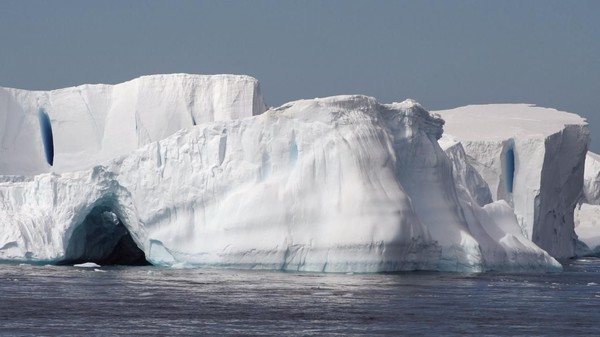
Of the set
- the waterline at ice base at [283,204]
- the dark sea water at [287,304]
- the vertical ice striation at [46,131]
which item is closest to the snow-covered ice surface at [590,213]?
the waterline at ice base at [283,204]

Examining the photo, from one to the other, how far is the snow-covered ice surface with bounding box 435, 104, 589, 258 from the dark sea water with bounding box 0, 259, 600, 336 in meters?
12.9

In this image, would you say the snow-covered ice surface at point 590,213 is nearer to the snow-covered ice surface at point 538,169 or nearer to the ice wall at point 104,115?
the snow-covered ice surface at point 538,169

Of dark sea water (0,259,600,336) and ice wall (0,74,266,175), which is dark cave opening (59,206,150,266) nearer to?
dark sea water (0,259,600,336)

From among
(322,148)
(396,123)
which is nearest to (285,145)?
(322,148)

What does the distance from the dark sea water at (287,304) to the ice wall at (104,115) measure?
32.6 feet

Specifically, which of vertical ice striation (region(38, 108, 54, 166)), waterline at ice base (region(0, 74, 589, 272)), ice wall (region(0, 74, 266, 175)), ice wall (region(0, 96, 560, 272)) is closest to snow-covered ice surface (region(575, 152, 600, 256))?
ice wall (region(0, 74, 266, 175))

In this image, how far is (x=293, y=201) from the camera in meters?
27.3

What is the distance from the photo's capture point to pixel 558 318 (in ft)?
65.4

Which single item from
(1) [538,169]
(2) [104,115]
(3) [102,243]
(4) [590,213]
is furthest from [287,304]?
(4) [590,213]

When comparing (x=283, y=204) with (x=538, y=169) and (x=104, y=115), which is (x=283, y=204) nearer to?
(x=104, y=115)

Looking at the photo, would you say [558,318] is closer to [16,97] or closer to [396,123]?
[396,123]

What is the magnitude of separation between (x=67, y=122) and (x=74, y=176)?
981cm

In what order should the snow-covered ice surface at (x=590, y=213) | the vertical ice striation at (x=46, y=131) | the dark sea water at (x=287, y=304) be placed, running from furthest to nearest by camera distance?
the snow-covered ice surface at (x=590, y=213), the vertical ice striation at (x=46, y=131), the dark sea water at (x=287, y=304)

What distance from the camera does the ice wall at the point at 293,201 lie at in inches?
1057
